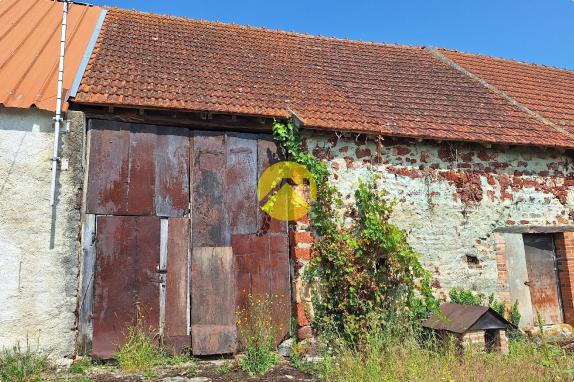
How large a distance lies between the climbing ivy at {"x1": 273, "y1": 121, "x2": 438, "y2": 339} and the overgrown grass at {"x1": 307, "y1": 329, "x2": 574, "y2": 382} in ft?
1.44

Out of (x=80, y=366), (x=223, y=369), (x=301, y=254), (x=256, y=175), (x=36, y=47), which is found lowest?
(x=223, y=369)

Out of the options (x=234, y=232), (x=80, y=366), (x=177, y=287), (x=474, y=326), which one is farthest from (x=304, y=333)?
(x=80, y=366)

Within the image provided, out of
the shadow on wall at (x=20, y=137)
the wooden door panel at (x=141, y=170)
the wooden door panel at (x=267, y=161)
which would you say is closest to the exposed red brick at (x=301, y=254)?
the wooden door panel at (x=267, y=161)

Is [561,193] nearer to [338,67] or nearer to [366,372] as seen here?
[338,67]

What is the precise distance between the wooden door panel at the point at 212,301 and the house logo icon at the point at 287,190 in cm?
94

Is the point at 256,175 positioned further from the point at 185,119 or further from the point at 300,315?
the point at 300,315

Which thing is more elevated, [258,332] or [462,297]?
[462,297]

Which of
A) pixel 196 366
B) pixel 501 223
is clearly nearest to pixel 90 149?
pixel 196 366

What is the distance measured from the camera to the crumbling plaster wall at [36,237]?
5387mm

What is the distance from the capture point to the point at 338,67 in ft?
30.9

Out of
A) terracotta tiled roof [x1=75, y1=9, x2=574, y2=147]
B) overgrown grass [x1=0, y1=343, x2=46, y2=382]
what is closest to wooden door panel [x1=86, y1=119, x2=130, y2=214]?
terracotta tiled roof [x1=75, y1=9, x2=574, y2=147]

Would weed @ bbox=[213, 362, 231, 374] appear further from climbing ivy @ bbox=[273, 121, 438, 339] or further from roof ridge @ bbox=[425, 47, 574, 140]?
roof ridge @ bbox=[425, 47, 574, 140]

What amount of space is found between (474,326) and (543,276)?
2651mm

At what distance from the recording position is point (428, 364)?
201 inches
